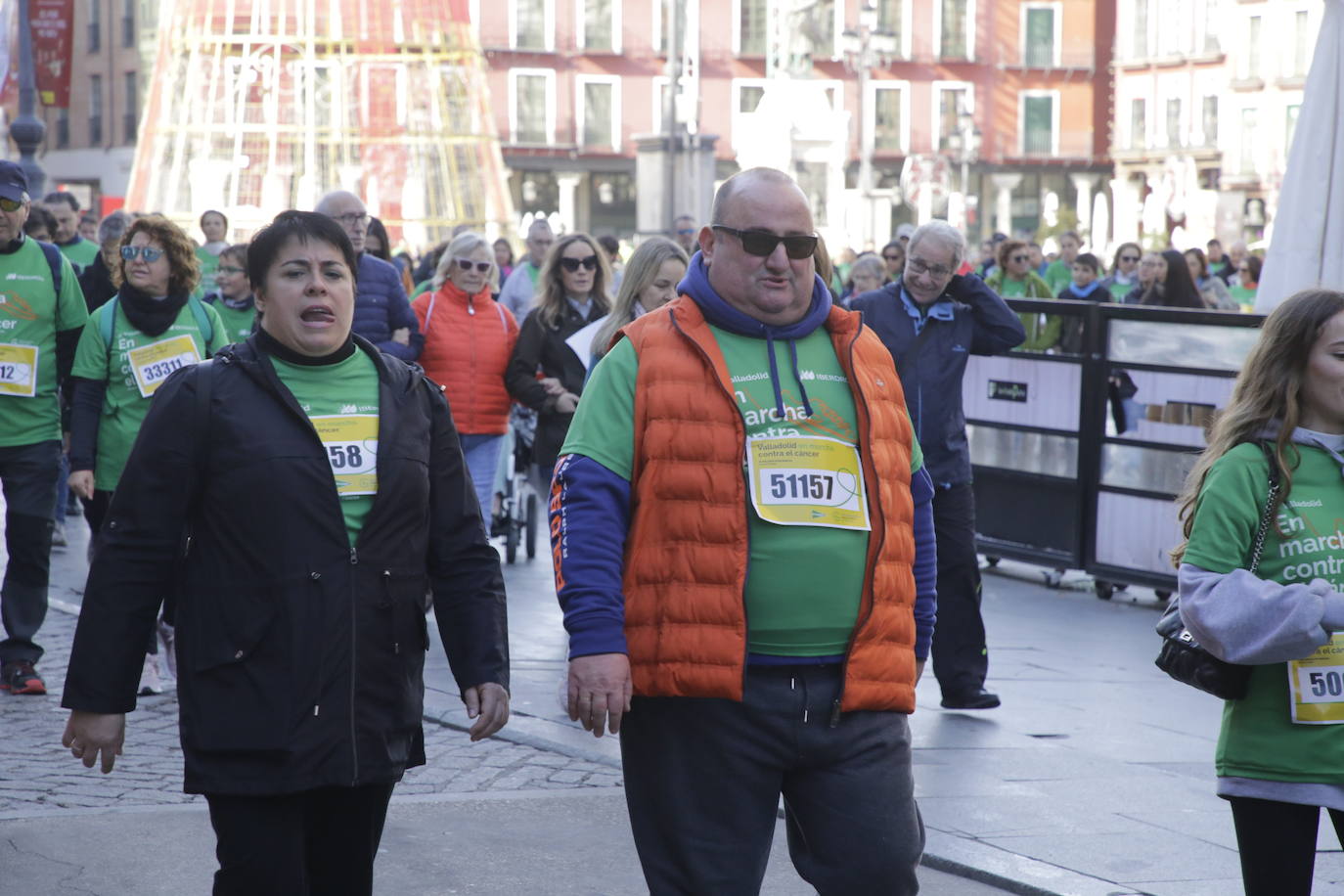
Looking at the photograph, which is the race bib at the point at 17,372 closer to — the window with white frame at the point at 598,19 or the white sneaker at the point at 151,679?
A: the white sneaker at the point at 151,679

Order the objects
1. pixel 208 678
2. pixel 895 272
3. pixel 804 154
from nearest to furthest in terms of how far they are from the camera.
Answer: pixel 208 678 → pixel 895 272 → pixel 804 154

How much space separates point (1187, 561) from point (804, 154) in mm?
34113

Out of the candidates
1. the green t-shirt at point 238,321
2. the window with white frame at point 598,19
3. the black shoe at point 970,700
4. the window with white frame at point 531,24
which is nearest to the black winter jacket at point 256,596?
the black shoe at point 970,700

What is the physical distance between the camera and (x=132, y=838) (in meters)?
5.79

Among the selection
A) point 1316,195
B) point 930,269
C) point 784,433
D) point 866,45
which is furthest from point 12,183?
point 866,45

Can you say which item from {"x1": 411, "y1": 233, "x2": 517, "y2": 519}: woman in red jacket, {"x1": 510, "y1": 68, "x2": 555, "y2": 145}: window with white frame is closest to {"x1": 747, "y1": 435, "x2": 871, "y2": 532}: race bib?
{"x1": 411, "y1": 233, "x2": 517, "y2": 519}: woman in red jacket

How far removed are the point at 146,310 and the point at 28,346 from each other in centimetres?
51

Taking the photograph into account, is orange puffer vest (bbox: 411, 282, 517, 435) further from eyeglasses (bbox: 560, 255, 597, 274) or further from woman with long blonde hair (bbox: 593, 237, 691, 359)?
woman with long blonde hair (bbox: 593, 237, 691, 359)

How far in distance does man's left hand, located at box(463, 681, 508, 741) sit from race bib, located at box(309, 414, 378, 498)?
0.44m

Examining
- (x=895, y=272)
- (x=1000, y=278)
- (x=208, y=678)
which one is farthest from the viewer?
(x=895, y=272)

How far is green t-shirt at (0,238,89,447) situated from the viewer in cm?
777

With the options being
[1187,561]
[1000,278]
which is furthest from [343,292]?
[1000,278]

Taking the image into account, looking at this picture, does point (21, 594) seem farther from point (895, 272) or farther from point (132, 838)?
point (895, 272)

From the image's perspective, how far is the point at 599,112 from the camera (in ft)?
223
